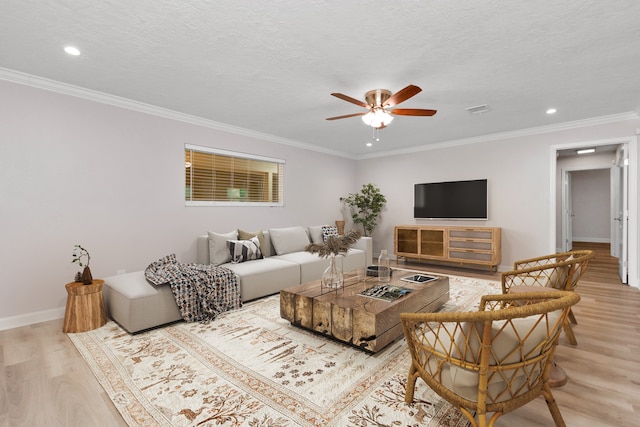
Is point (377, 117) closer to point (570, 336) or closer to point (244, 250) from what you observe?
point (244, 250)

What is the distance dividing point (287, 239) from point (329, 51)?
3037 mm

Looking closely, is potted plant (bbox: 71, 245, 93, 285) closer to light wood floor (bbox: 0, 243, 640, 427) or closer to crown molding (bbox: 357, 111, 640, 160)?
light wood floor (bbox: 0, 243, 640, 427)

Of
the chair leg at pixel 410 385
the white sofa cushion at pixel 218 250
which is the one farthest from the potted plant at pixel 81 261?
the chair leg at pixel 410 385

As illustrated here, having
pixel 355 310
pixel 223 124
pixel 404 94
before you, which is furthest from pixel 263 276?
pixel 404 94

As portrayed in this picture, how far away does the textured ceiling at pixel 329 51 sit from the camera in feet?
6.68

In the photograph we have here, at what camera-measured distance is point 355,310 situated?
2.32 m

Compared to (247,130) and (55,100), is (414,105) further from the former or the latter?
(55,100)

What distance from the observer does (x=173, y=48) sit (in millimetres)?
2488

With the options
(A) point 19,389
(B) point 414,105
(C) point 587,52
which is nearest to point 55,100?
(A) point 19,389

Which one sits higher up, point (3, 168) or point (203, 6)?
point (203, 6)

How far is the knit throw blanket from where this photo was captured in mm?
2984

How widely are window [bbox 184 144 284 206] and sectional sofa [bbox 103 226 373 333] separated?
2.18ft

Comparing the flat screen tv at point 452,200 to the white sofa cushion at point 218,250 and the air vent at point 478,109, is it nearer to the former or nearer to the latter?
the air vent at point 478,109

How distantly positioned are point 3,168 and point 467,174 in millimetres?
6625
